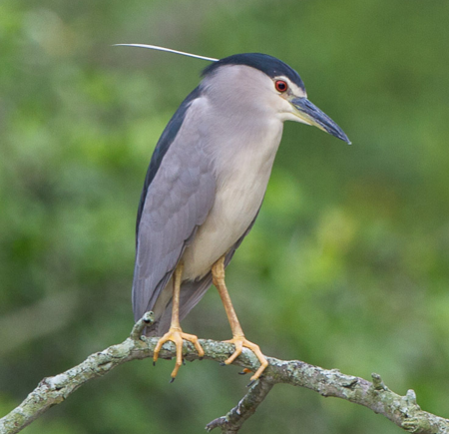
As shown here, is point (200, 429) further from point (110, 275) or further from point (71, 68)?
point (71, 68)

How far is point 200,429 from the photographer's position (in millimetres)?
4340

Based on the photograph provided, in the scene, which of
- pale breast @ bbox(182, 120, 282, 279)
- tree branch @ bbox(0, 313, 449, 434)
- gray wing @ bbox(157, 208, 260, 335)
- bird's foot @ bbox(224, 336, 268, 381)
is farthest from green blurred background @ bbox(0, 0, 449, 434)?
tree branch @ bbox(0, 313, 449, 434)

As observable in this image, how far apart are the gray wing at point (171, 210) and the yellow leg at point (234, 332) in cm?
Answer: 29

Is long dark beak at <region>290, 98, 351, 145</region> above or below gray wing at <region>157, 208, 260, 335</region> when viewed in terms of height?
above

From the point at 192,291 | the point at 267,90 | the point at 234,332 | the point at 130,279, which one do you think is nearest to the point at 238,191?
the point at 267,90

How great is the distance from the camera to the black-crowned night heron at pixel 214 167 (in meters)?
2.82

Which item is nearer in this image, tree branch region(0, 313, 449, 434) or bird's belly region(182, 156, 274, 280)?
tree branch region(0, 313, 449, 434)

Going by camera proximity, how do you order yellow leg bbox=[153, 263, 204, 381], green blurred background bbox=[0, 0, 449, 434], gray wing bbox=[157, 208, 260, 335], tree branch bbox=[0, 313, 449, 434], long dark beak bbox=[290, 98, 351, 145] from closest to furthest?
tree branch bbox=[0, 313, 449, 434]
yellow leg bbox=[153, 263, 204, 381]
long dark beak bbox=[290, 98, 351, 145]
gray wing bbox=[157, 208, 260, 335]
green blurred background bbox=[0, 0, 449, 434]

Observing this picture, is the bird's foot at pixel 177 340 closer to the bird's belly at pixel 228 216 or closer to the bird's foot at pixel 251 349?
the bird's foot at pixel 251 349

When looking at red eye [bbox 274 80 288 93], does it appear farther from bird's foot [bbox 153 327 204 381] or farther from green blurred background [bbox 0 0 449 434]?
green blurred background [bbox 0 0 449 434]

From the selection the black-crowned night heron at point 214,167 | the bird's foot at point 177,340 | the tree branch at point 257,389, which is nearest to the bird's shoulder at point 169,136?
the black-crowned night heron at point 214,167

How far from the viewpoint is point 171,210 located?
295 centimetres

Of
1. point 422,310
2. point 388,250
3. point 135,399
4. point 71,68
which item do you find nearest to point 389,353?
point 422,310

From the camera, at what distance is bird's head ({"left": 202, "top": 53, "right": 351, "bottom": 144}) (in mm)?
2812
